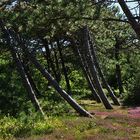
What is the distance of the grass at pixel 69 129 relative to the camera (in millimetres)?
20516

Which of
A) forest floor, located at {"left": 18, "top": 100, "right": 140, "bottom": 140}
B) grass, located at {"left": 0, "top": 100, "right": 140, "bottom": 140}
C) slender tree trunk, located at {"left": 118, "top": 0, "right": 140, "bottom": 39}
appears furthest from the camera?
grass, located at {"left": 0, "top": 100, "right": 140, "bottom": 140}

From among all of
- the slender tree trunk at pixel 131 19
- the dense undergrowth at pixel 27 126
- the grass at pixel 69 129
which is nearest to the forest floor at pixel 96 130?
the grass at pixel 69 129

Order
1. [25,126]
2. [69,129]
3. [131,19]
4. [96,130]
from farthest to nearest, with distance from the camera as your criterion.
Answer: [25,126]
[69,129]
[96,130]
[131,19]

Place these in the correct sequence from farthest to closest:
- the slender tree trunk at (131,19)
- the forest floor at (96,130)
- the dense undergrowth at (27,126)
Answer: the dense undergrowth at (27,126) → the forest floor at (96,130) → the slender tree trunk at (131,19)

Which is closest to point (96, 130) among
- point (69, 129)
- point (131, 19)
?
point (69, 129)

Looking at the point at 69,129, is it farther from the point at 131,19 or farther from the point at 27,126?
the point at 131,19

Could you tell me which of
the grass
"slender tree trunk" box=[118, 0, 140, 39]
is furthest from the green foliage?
"slender tree trunk" box=[118, 0, 140, 39]

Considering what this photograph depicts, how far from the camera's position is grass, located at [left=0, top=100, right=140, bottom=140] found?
20516 mm

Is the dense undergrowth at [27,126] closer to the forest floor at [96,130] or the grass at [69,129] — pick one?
the grass at [69,129]

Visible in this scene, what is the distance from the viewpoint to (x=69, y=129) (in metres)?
22.8

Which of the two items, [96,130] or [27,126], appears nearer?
[96,130]

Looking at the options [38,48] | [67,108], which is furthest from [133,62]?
[67,108]

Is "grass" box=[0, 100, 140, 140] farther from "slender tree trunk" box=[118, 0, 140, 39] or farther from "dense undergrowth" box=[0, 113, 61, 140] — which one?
"slender tree trunk" box=[118, 0, 140, 39]

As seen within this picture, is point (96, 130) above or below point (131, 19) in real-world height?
below
